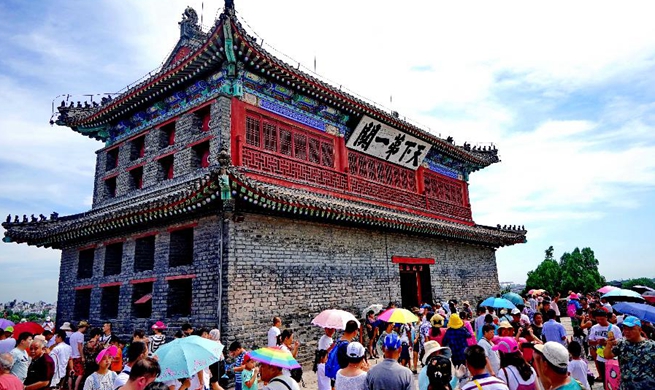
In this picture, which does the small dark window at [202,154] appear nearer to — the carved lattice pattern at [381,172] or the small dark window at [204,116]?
the small dark window at [204,116]

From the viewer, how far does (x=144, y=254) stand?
1288 cm

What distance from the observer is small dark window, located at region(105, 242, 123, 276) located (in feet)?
45.2

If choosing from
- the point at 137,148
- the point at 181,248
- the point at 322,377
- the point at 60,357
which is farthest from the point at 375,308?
the point at 137,148

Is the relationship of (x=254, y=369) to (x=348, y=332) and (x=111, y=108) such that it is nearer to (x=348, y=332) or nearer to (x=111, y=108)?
(x=348, y=332)

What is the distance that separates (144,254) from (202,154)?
12.2 feet

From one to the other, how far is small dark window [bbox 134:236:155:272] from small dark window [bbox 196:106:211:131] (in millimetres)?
3921

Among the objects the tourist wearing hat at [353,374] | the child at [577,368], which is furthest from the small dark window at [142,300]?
the child at [577,368]

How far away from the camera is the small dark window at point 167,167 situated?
13.8 m

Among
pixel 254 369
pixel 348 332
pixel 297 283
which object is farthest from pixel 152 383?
pixel 297 283

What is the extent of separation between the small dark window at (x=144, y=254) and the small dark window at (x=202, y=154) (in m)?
2.80

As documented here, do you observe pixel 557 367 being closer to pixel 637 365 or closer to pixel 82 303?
pixel 637 365

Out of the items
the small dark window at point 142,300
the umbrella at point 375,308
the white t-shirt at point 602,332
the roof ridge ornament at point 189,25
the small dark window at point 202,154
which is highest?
the roof ridge ornament at point 189,25

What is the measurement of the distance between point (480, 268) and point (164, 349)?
19218 mm

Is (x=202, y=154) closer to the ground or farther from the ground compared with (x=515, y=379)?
farther from the ground
